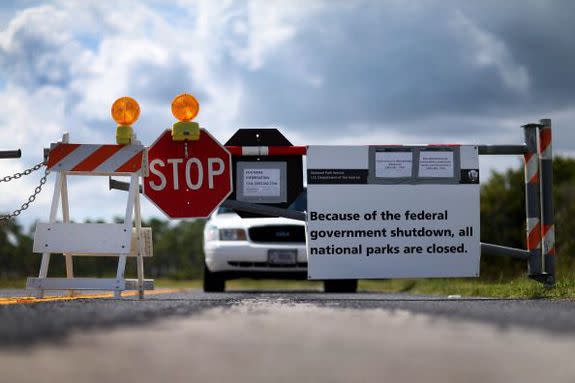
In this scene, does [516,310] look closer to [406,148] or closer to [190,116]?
[406,148]

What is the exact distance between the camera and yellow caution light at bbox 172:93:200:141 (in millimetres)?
8625

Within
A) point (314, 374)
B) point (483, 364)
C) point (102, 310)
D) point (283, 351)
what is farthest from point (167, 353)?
point (102, 310)

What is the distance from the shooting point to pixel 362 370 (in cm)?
313

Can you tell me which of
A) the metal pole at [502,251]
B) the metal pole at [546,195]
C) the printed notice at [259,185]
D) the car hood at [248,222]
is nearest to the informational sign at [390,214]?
the metal pole at [502,251]

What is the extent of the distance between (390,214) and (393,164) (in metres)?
0.55

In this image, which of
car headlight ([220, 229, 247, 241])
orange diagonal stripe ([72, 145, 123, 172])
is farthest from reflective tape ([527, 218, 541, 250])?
orange diagonal stripe ([72, 145, 123, 172])

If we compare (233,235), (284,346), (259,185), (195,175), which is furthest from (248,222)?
(284,346)

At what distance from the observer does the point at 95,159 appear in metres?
8.24

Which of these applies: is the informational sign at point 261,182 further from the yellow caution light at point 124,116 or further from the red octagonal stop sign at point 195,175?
the yellow caution light at point 124,116

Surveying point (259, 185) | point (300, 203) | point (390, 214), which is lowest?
point (390, 214)

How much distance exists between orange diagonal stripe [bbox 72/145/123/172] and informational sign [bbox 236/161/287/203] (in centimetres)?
146

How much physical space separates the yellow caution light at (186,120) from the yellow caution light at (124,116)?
0.47m

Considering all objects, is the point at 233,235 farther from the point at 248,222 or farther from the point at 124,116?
the point at 124,116

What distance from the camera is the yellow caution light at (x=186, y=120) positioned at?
8.62 metres
